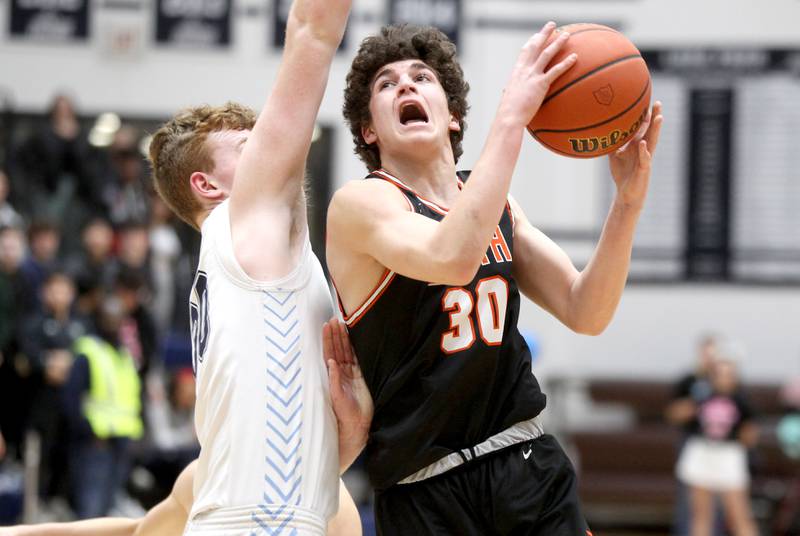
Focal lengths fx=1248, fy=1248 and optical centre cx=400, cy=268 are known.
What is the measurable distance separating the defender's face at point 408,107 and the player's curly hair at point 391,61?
3 centimetres

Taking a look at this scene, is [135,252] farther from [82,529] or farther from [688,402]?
[82,529]

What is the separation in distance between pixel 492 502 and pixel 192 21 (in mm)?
10289

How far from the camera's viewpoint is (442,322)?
336 cm

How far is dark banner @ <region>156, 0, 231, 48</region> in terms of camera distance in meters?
12.8

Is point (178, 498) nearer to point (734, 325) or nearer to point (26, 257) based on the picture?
point (26, 257)

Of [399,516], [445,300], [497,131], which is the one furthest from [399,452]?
[497,131]

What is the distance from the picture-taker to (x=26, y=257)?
33.7 feet

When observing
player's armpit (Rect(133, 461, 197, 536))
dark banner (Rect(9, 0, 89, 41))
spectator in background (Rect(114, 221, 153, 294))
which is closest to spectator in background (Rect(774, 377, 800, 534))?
spectator in background (Rect(114, 221, 153, 294))

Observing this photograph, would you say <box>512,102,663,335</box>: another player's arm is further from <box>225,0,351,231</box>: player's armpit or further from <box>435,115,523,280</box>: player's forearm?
<box>225,0,351,231</box>: player's armpit

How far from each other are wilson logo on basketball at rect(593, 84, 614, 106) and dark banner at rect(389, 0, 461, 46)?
9.62 meters

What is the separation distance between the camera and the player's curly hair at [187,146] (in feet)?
12.1

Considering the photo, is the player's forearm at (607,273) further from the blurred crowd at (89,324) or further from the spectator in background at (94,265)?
the spectator in background at (94,265)

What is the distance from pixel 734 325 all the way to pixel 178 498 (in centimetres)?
996

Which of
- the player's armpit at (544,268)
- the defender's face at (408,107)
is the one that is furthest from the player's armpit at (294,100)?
the player's armpit at (544,268)
